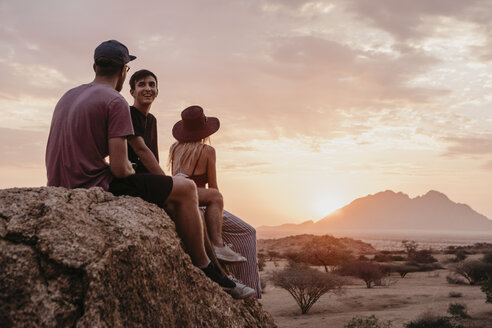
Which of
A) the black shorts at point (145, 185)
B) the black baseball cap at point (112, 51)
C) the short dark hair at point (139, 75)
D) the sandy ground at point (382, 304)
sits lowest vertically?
the sandy ground at point (382, 304)

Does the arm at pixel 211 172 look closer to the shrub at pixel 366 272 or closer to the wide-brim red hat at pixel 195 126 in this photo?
the wide-brim red hat at pixel 195 126

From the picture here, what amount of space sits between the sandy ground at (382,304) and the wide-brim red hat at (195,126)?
645 inches

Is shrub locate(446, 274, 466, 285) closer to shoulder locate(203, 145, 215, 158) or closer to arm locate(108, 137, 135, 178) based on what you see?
shoulder locate(203, 145, 215, 158)

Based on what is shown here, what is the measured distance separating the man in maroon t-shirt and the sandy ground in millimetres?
17296

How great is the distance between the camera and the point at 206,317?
3066mm

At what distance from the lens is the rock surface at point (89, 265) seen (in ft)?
6.99

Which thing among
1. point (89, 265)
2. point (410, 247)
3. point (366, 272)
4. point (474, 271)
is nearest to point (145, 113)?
point (89, 265)

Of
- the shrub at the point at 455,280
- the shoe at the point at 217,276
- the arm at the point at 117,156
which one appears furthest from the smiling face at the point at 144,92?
the shrub at the point at 455,280

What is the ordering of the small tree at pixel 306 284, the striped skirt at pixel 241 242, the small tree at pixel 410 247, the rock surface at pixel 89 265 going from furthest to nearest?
the small tree at pixel 410 247
the small tree at pixel 306 284
the striped skirt at pixel 241 242
the rock surface at pixel 89 265

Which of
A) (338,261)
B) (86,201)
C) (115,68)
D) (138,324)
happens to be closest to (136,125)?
(115,68)

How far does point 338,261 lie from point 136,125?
40420 millimetres

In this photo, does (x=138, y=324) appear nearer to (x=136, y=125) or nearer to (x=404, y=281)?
(x=136, y=125)

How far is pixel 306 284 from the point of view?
23656mm

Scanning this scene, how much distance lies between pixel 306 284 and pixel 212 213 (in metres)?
20.9
